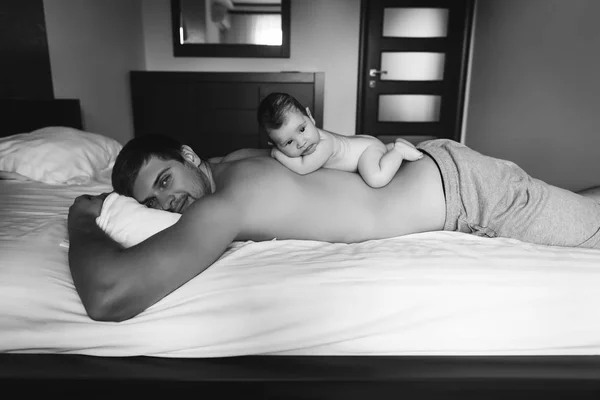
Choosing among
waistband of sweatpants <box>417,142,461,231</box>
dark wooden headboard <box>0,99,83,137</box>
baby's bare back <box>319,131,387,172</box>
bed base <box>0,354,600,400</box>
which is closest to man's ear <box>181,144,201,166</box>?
baby's bare back <box>319,131,387,172</box>

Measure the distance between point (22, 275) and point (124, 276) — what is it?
22 cm

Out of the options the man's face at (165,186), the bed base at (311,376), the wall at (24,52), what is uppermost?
the wall at (24,52)

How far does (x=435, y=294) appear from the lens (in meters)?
0.79

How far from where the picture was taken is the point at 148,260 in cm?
74

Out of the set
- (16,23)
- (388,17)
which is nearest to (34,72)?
(16,23)

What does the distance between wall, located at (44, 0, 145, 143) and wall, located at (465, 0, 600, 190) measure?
10.2 feet

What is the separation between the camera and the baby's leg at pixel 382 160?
110 cm

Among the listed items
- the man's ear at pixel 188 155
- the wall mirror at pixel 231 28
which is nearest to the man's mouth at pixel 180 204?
the man's ear at pixel 188 155

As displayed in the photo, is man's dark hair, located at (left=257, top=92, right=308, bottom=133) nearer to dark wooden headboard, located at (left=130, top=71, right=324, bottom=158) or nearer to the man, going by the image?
the man

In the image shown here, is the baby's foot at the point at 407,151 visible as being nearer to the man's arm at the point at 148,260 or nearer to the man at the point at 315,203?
the man at the point at 315,203

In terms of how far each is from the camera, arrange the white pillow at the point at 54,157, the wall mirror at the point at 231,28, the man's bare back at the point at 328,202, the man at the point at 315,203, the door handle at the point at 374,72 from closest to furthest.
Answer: the man at the point at 315,203 < the man's bare back at the point at 328,202 < the white pillow at the point at 54,157 < the wall mirror at the point at 231,28 < the door handle at the point at 374,72

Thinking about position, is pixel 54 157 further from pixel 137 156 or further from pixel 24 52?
pixel 137 156

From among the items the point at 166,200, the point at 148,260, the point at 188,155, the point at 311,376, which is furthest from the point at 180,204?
the point at 311,376

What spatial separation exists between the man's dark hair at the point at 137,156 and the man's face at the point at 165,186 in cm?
1
